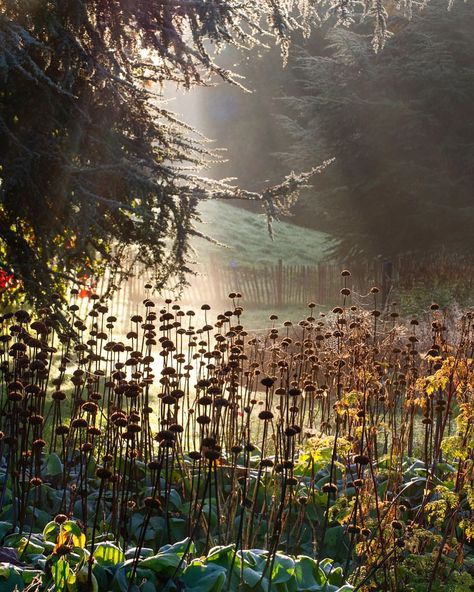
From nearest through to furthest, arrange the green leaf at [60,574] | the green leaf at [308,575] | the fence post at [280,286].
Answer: the green leaf at [60,574], the green leaf at [308,575], the fence post at [280,286]

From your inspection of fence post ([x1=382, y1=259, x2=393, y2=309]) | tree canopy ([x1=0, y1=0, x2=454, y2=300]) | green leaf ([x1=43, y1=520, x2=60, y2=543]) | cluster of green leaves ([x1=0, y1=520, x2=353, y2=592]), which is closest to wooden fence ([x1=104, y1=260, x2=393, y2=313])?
fence post ([x1=382, y1=259, x2=393, y2=309])

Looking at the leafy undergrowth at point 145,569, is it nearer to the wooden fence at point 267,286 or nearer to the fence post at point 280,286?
the wooden fence at point 267,286

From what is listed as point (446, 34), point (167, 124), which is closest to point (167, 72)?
point (167, 124)

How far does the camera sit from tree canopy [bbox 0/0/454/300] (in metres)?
8.29

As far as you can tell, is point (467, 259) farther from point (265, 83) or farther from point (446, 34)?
point (265, 83)

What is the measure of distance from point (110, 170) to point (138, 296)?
14741 millimetres

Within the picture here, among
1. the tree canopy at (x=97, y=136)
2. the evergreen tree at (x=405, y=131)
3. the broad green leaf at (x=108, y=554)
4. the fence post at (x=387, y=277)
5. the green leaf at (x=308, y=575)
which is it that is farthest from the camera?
the evergreen tree at (x=405, y=131)

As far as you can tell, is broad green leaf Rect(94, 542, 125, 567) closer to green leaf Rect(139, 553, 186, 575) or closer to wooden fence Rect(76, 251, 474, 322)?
green leaf Rect(139, 553, 186, 575)

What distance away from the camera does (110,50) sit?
928cm

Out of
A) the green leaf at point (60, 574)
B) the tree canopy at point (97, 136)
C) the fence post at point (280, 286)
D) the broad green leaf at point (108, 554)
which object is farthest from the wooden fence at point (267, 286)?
the green leaf at point (60, 574)

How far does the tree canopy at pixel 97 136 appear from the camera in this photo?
27.2 feet

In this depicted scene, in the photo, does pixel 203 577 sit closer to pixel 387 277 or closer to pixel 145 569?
pixel 145 569

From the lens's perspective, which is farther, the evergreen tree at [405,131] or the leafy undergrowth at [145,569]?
the evergreen tree at [405,131]

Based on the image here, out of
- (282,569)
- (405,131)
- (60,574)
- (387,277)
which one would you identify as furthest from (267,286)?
(60,574)
